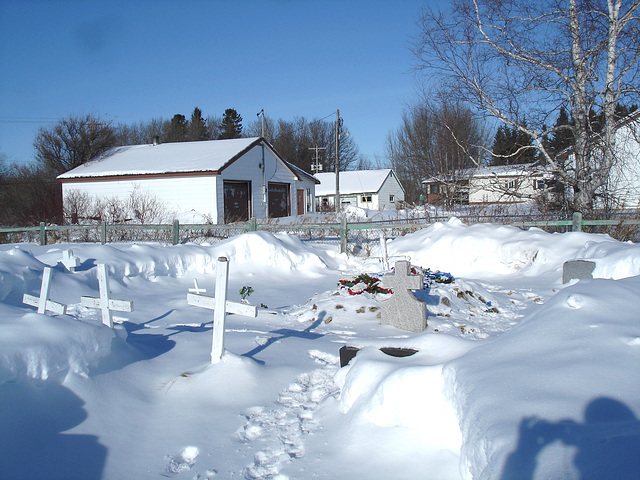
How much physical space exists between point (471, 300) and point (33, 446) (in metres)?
6.96

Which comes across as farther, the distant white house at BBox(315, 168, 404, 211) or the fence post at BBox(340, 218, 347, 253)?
the distant white house at BBox(315, 168, 404, 211)

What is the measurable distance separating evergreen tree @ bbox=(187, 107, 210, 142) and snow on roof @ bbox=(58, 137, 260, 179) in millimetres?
30370

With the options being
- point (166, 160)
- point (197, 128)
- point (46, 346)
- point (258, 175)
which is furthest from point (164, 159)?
point (197, 128)

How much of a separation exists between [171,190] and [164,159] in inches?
109

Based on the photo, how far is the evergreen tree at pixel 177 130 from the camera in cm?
5825

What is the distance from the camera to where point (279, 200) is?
2894 centimetres

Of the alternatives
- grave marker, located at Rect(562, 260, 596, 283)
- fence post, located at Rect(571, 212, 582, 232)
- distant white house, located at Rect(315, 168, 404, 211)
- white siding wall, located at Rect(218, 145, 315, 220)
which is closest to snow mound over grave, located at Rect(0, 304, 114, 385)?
grave marker, located at Rect(562, 260, 596, 283)

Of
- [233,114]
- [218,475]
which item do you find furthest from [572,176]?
[233,114]

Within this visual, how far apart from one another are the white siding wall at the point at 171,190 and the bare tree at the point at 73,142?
5415mm

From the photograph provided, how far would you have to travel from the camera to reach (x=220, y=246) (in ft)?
40.4

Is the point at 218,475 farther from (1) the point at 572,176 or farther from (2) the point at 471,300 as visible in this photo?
(1) the point at 572,176

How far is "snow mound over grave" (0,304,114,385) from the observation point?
3.37 meters

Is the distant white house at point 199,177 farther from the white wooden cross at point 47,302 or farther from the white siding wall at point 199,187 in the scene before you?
the white wooden cross at point 47,302

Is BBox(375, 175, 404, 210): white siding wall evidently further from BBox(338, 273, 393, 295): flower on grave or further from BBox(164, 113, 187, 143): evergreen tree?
BBox(338, 273, 393, 295): flower on grave
